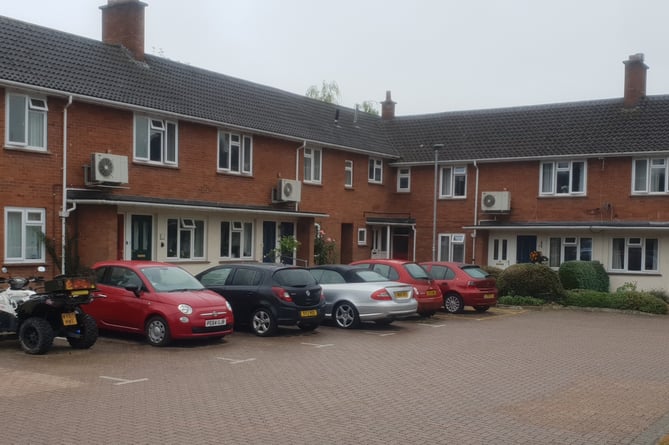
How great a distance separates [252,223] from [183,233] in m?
3.29

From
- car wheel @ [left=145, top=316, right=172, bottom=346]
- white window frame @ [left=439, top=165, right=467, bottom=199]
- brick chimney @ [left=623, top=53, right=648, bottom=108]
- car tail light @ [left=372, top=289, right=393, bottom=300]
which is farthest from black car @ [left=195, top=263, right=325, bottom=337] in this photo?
brick chimney @ [left=623, top=53, right=648, bottom=108]

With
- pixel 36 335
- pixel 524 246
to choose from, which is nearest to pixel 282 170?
pixel 524 246

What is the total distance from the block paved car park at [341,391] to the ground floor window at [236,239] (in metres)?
8.82

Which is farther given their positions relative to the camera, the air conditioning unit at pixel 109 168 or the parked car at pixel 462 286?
the parked car at pixel 462 286

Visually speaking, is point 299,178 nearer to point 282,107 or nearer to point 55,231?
point 282,107

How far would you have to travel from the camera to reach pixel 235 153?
81.2 feet

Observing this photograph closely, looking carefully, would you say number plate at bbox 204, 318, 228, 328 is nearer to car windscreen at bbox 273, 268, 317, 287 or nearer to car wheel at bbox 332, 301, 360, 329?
car windscreen at bbox 273, 268, 317, 287

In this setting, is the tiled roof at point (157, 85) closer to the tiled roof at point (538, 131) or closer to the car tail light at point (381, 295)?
the tiled roof at point (538, 131)

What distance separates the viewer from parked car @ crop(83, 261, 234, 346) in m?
13.1

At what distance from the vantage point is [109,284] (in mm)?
14203

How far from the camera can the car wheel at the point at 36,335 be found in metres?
11.9

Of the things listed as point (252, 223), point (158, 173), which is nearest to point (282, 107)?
point (252, 223)

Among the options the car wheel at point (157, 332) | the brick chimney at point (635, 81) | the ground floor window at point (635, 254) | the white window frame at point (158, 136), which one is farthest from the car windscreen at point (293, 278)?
the brick chimney at point (635, 81)

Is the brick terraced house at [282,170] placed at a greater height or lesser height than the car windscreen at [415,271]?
greater
